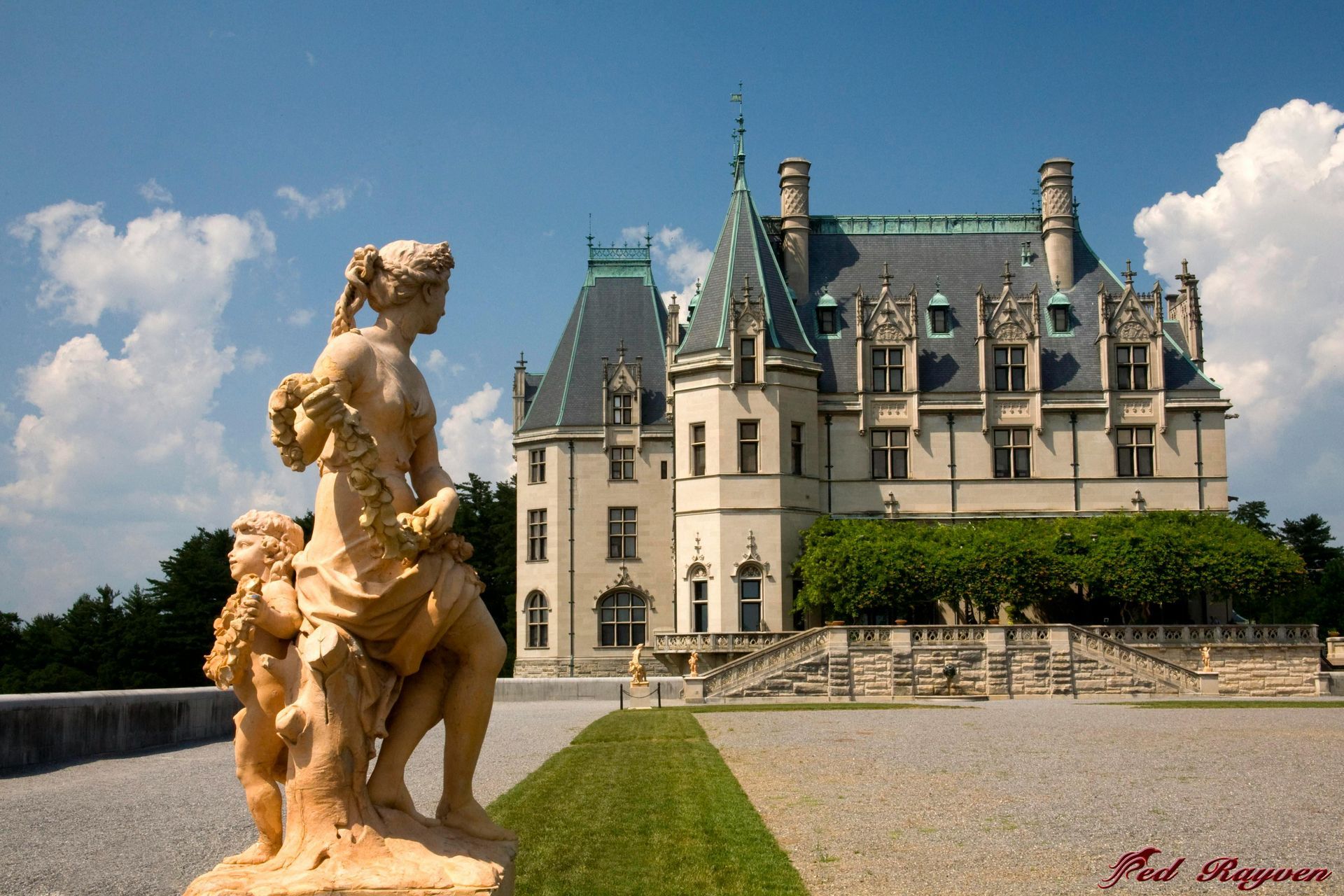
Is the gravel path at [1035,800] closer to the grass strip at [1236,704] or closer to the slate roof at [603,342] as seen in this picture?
the grass strip at [1236,704]

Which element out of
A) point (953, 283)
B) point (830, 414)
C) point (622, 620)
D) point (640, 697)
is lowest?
point (640, 697)

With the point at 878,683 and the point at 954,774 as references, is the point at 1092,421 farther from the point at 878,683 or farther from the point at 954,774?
the point at 954,774

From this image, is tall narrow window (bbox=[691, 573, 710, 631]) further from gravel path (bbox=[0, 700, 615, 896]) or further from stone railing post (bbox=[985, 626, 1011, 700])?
gravel path (bbox=[0, 700, 615, 896])

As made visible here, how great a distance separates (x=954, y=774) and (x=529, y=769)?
501 centimetres

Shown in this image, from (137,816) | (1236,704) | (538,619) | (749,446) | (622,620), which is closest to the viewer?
(137,816)

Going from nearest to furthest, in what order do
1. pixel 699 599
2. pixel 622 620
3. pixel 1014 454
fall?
pixel 699 599 < pixel 1014 454 < pixel 622 620

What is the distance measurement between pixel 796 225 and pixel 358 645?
4294cm

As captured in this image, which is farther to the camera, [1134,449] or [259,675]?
→ [1134,449]

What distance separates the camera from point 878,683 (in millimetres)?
34500

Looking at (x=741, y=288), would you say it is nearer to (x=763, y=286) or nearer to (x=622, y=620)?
(x=763, y=286)

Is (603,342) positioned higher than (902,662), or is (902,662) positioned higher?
(603,342)

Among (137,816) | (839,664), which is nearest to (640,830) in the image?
(137,816)

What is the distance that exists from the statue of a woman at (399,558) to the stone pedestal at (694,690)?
88.0 ft

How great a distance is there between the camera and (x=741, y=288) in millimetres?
42750
